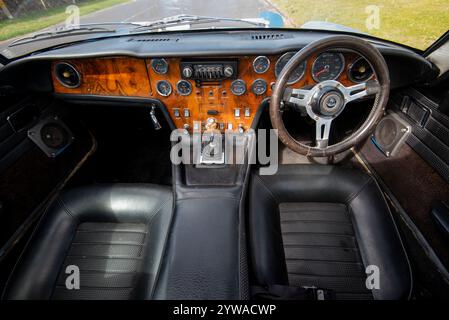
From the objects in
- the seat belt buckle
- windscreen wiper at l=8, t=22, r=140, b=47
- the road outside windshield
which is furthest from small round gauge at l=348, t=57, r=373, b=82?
windscreen wiper at l=8, t=22, r=140, b=47

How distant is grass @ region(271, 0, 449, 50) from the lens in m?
2.25

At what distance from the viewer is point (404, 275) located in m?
1.42

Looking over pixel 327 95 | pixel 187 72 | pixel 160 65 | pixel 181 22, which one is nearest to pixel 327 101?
pixel 327 95

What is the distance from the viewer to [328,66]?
186cm

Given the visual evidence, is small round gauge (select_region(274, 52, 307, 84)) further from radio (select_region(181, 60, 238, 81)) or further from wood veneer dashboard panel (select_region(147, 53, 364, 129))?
radio (select_region(181, 60, 238, 81))

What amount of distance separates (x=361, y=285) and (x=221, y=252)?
0.84 meters

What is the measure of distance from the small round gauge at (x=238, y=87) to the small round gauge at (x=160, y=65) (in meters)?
0.53

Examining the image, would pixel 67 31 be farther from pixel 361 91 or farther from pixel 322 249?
pixel 322 249

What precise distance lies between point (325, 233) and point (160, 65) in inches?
67.0

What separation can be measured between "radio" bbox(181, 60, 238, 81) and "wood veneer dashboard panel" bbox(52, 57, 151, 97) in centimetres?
37

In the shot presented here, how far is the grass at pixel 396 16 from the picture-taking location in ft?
7.38
